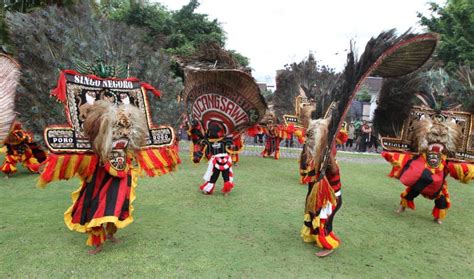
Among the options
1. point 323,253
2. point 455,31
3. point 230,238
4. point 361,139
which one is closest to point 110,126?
point 230,238

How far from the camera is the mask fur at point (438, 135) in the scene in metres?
5.55

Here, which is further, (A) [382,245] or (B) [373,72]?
(A) [382,245]

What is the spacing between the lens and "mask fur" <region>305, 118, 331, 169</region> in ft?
13.3

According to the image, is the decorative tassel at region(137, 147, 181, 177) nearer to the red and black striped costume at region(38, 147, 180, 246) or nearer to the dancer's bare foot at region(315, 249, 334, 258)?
the red and black striped costume at region(38, 147, 180, 246)

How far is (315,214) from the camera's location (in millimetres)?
4273

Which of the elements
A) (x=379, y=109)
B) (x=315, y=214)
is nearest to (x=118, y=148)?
(x=315, y=214)

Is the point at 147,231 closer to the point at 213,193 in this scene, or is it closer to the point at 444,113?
the point at 213,193

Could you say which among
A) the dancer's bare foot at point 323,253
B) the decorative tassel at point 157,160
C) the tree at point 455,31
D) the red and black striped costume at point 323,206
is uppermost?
the tree at point 455,31

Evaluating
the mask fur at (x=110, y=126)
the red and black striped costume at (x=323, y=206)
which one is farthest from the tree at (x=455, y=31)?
the mask fur at (x=110, y=126)

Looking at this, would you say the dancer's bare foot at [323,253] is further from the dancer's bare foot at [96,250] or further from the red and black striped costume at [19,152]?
the red and black striped costume at [19,152]

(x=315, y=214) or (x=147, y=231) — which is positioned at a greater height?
(x=315, y=214)

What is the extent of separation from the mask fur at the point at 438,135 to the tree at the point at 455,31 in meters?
15.3

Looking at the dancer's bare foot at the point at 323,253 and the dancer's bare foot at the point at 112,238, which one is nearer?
the dancer's bare foot at the point at 323,253

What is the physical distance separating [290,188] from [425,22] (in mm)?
18699
